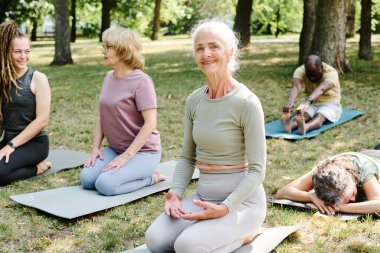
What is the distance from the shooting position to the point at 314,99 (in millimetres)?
6777

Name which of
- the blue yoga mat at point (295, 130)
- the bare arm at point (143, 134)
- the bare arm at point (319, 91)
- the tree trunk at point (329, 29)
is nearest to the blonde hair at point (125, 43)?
the bare arm at point (143, 134)

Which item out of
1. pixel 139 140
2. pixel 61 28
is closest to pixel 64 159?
pixel 139 140

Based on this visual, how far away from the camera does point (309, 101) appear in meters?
6.77

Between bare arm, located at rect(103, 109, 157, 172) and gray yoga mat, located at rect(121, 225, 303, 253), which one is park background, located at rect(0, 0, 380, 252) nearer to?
gray yoga mat, located at rect(121, 225, 303, 253)

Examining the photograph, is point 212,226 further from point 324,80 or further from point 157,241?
point 324,80

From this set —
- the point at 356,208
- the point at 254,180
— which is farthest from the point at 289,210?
the point at 254,180

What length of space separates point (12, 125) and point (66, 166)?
71 centimetres

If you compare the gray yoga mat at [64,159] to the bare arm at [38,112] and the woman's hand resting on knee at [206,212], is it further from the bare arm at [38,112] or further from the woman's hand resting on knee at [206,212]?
the woman's hand resting on knee at [206,212]

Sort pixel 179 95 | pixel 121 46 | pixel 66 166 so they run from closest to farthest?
pixel 121 46 → pixel 66 166 → pixel 179 95

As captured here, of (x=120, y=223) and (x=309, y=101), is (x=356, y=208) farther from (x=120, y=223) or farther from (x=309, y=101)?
(x=309, y=101)

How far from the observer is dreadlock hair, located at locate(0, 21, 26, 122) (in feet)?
15.6

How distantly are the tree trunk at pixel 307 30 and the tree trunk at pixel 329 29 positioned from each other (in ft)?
5.80

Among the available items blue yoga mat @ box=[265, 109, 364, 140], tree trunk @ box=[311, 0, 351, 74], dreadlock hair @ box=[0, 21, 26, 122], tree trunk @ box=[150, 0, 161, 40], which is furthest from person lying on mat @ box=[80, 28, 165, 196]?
tree trunk @ box=[150, 0, 161, 40]

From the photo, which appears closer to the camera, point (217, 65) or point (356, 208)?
point (217, 65)
